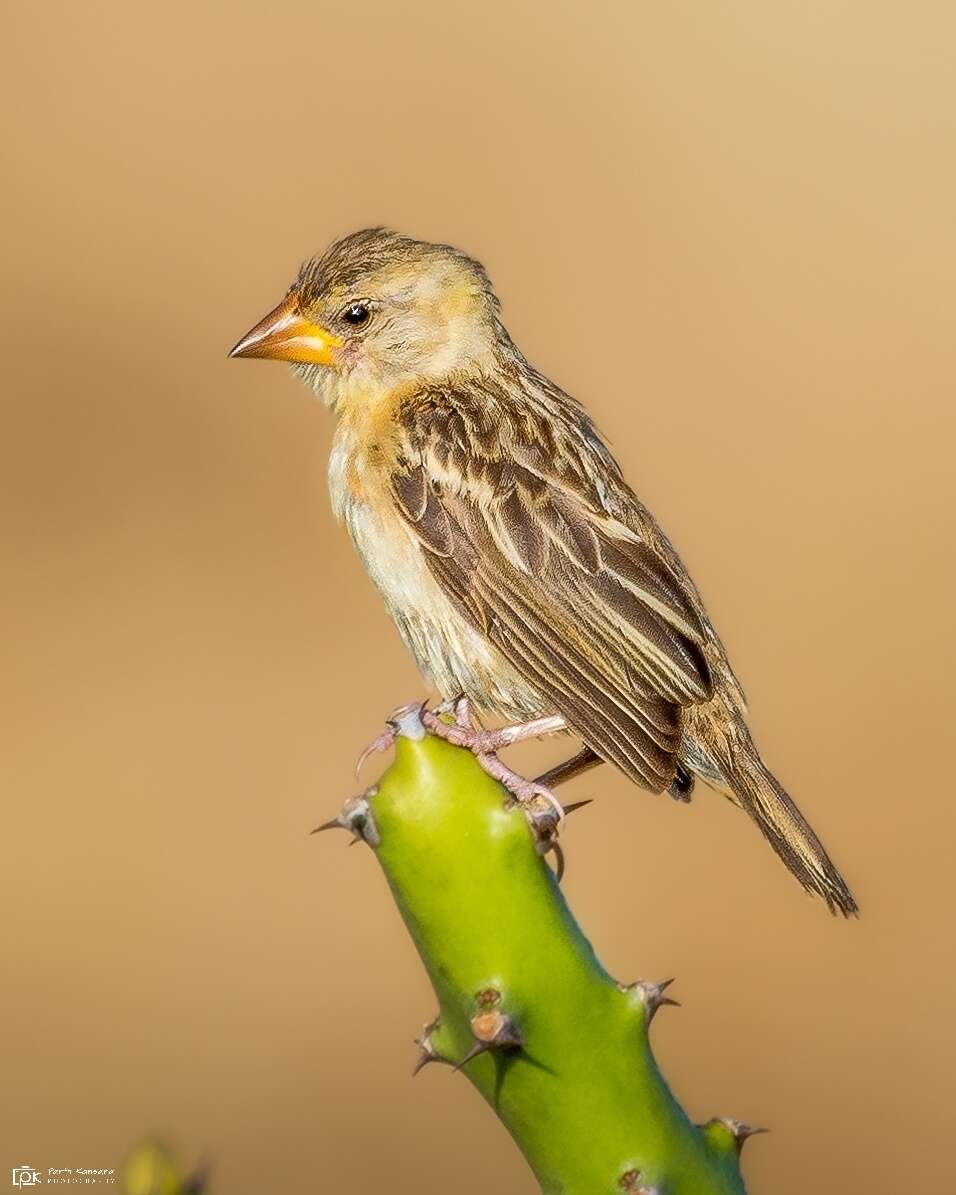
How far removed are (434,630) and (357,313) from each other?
1.05 m

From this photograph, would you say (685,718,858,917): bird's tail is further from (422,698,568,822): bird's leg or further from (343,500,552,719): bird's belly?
(422,698,568,822): bird's leg

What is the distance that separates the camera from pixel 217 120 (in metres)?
12.5

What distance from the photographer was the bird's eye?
5059mm

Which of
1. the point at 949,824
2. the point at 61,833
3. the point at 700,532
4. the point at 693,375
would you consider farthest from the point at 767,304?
the point at 61,833

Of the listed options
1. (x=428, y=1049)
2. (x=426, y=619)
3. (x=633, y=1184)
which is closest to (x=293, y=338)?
(x=426, y=619)

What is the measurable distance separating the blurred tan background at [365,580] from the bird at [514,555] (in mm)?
2144

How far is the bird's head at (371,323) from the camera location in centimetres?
501

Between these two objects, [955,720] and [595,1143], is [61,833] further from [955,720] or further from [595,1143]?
[595,1143]

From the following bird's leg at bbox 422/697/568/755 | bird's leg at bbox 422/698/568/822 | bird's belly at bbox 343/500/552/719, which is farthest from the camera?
bird's belly at bbox 343/500/552/719

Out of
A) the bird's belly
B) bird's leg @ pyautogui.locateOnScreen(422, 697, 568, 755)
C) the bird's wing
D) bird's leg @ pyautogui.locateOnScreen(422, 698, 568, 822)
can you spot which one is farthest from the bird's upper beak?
bird's leg @ pyautogui.locateOnScreen(422, 698, 568, 822)

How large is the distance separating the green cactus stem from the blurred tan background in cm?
317

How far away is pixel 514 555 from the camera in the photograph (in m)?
4.42

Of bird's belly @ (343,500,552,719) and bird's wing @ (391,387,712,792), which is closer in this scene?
bird's wing @ (391,387,712,792)

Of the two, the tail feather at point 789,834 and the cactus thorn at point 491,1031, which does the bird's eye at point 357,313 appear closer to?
the tail feather at point 789,834
